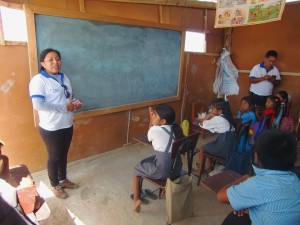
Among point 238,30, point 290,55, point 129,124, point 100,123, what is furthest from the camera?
point 238,30

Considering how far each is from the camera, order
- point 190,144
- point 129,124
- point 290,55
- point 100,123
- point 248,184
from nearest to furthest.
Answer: point 248,184 < point 190,144 < point 100,123 < point 129,124 < point 290,55

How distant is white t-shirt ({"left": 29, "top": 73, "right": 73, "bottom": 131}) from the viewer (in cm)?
208

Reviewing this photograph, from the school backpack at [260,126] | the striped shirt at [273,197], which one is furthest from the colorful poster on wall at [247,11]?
the striped shirt at [273,197]

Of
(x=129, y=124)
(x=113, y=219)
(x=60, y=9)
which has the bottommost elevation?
(x=113, y=219)

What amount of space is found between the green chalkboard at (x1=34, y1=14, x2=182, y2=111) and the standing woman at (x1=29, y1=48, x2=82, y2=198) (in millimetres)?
452

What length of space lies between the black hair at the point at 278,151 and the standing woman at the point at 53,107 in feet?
5.70

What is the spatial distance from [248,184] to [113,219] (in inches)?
58.4

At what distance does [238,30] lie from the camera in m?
5.05

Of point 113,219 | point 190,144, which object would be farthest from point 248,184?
point 113,219

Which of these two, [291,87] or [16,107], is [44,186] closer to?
[16,107]

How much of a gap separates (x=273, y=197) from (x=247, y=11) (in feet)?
9.05

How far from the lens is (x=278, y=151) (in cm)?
112

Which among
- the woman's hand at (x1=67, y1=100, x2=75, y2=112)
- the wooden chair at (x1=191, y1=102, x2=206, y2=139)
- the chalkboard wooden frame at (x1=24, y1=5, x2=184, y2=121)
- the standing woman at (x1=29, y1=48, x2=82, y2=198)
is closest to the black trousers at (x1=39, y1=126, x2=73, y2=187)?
the standing woman at (x1=29, y1=48, x2=82, y2=198)

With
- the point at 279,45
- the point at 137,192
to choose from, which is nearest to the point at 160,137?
the point at 137,192
